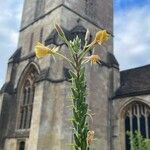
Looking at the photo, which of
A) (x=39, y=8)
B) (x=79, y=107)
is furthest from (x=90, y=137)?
(x=39, y=8)

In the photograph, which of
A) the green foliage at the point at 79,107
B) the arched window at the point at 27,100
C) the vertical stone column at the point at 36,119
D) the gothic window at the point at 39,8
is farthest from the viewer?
the gothic window at the point at 39,8

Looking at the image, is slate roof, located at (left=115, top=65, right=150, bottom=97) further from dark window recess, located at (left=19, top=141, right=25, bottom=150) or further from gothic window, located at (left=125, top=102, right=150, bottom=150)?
dark window recess, located at (left=19, top=141, right=25, bottom=150)

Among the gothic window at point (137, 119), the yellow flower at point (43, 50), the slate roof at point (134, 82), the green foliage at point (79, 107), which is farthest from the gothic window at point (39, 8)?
the green foliage at point (79, 107)

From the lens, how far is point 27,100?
1770 centimetres

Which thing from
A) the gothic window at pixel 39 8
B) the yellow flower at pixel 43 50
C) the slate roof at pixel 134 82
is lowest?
the yellow flower at pixel 43 50

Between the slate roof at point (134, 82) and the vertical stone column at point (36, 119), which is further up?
the slate roof at point (134, 82)

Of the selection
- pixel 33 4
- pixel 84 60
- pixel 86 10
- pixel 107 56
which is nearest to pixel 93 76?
pixel 107 56

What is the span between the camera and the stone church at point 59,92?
14625 mm

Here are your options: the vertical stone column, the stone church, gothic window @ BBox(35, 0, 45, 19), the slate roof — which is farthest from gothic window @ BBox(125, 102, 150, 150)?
gothic window @ BBox(35, 0, 45, 19)

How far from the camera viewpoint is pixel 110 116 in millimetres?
17875

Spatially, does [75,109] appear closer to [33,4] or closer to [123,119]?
[123,119]

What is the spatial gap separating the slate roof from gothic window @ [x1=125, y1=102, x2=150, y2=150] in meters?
0.85

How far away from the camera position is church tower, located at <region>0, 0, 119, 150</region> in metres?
14.5

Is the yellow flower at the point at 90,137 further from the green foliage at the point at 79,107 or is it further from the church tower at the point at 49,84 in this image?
the church tower at the point at 49,84
